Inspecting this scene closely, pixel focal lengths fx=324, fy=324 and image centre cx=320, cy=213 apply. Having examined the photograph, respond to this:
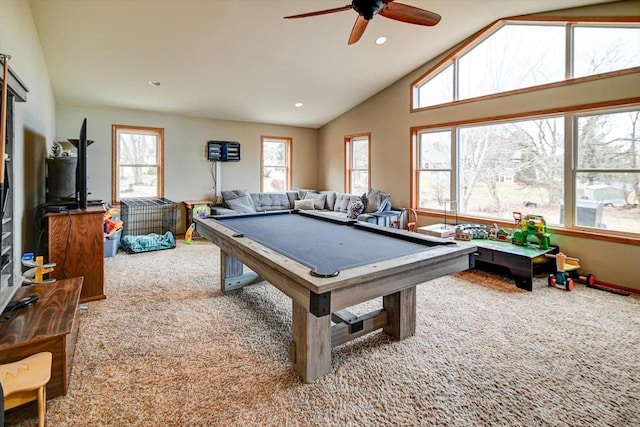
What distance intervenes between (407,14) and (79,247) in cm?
379

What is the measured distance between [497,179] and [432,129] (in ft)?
4.57

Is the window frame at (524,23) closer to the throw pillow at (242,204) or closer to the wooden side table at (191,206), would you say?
the throw pillow at (242,204)

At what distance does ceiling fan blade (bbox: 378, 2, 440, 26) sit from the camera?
268 cm

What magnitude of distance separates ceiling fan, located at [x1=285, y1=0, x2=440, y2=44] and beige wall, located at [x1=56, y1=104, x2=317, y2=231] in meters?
4.66

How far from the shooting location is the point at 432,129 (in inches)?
221

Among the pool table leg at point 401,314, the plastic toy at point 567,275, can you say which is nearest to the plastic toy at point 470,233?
the plastic toy at point 567,275

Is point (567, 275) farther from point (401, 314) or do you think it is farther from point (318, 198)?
point (318, 198)

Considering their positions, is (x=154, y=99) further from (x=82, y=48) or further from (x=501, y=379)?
(x=501, y=379)

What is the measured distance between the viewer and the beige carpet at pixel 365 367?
69.4 inches

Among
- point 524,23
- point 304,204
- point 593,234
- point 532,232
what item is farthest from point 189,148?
point 593,234

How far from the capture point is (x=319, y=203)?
23.9ft

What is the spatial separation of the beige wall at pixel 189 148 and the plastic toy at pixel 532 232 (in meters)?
5.12

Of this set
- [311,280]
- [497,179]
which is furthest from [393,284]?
Answer: [497,179]

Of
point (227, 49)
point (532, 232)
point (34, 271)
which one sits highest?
point (227, 49)
